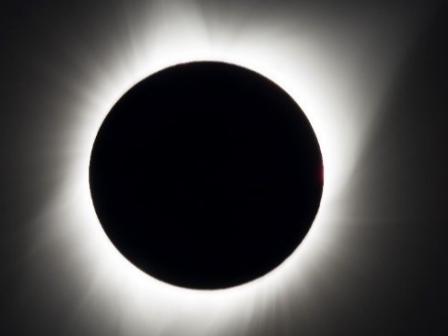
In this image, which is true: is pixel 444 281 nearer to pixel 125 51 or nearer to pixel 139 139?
pixel 139 139

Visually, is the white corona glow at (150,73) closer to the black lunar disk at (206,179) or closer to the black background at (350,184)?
the black background at (350,184)

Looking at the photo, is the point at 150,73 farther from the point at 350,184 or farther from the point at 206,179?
the point at 350,184

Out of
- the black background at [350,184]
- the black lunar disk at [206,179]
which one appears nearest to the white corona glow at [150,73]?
the black background at [350,184]

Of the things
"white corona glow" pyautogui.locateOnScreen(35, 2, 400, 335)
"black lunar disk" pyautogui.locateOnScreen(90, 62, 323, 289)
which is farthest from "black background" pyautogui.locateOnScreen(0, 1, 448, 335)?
"black lunar disk" pyautogui.locateOnScreen(90, 62, 323, 289)

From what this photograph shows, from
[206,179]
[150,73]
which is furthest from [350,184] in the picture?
[150,73]

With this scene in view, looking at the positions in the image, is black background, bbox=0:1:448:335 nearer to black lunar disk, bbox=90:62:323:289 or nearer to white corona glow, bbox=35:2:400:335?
white corona glow, bbox=35:2:400:335

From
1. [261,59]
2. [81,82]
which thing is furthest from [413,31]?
[81,82]
